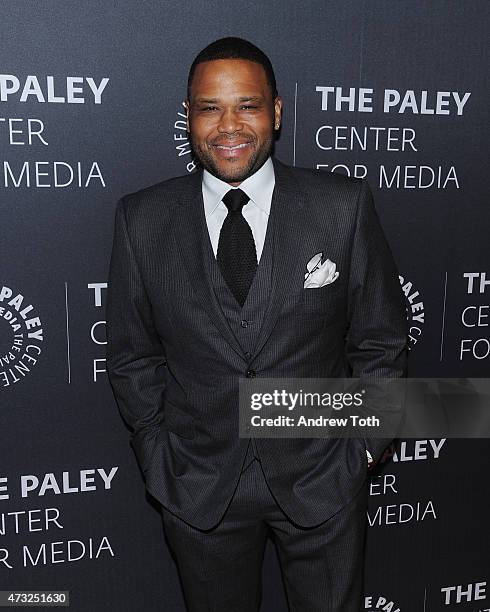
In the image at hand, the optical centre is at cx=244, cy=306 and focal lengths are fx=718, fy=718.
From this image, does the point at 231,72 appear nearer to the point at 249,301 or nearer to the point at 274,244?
the point at 274,244

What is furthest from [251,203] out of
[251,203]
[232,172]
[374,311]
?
[374,311]

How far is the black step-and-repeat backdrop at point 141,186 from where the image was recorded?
6.64ft

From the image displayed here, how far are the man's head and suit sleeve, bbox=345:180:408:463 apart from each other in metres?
0.31

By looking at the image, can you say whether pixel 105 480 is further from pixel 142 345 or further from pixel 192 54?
pixel 192 54

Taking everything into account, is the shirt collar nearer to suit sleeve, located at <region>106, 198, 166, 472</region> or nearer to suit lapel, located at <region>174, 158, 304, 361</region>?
suit lapel, located at <region>174, 158, 304, 361</region>

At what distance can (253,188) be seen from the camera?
1808 mm

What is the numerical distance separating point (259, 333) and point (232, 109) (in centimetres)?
54

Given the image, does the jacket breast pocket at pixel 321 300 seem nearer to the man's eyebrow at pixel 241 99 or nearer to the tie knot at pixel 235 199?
the tie knot at pixel 235 199

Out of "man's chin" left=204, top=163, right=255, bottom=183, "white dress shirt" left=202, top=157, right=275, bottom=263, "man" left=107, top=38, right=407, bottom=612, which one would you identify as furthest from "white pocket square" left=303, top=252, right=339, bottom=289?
"man's chin" left=204, top=163, right=255, bottom=183

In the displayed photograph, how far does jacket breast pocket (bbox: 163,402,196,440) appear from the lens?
188cm

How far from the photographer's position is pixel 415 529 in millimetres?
2576

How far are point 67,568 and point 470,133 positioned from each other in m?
1.93

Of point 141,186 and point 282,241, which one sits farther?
point 141,186

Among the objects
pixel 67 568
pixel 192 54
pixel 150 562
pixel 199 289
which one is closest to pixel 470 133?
pixel 192 54
